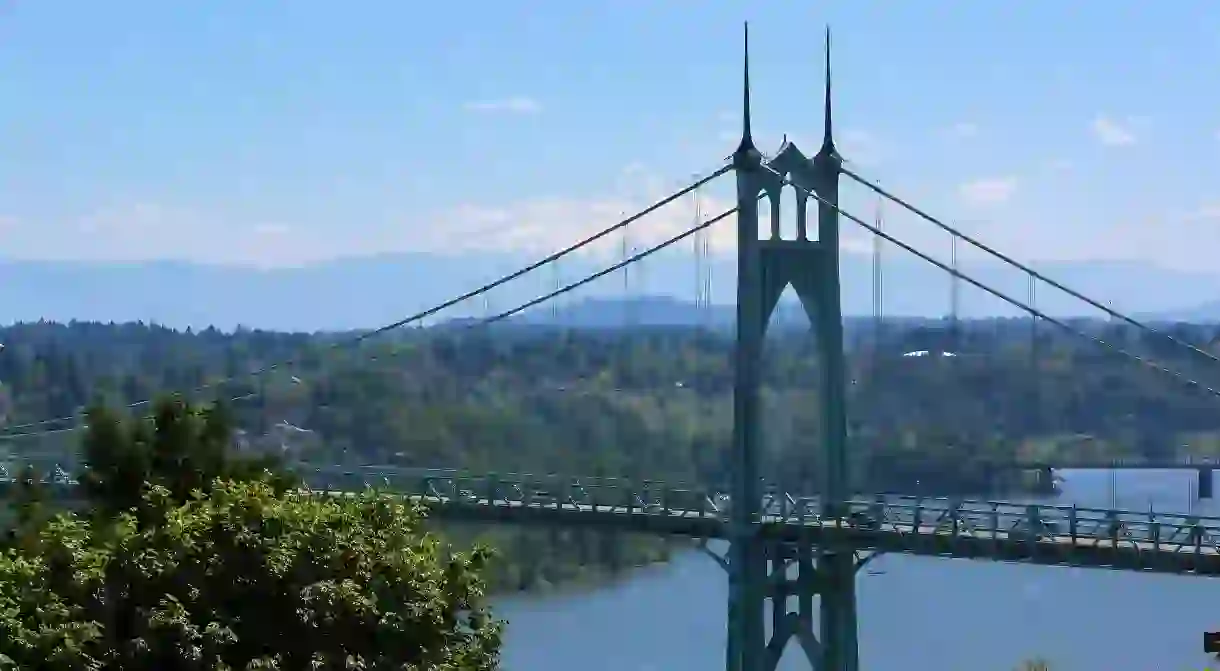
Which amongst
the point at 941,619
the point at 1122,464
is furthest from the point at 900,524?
the point at 1122,464

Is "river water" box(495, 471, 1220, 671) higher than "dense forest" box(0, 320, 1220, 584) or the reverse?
Answer: the reverse

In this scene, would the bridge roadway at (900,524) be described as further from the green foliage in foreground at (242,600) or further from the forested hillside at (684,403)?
the forested hillside at (684,403)

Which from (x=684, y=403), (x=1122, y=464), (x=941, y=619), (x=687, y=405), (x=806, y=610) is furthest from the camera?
(x=684, y=403)

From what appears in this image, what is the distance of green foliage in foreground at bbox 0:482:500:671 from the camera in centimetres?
1094

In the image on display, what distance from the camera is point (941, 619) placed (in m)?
37.4

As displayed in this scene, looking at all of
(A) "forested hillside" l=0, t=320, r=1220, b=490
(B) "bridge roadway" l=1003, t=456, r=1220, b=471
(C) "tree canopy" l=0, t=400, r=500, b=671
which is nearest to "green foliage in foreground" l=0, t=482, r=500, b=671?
(C) "tree canopy" l=0, t=400, r=500, b=671

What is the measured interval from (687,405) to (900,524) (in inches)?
1109

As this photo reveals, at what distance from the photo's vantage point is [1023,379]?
4706 centimetres

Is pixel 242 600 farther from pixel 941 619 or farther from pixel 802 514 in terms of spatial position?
pixel 941 619

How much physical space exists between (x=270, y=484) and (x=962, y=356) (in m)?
34.8

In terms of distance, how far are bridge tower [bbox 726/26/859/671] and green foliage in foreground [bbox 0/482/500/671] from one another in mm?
7891

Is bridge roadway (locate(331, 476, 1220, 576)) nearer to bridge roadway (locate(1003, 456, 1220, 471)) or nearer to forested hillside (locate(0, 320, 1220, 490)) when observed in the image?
forested hillside (locate(0, 320, 1220, 490))

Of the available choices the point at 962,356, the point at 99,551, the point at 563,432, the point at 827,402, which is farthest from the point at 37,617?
the point at 563,432

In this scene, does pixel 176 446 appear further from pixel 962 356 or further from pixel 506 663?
pixel 962 356
